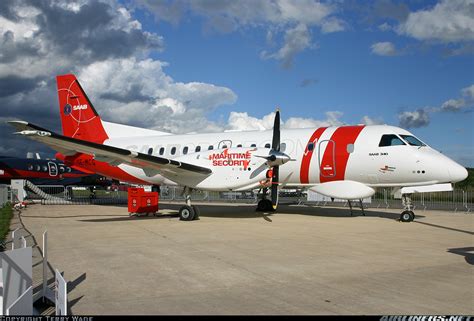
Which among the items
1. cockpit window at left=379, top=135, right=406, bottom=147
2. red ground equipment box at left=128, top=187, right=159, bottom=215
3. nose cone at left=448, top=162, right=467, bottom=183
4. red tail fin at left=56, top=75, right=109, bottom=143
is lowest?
red ground equipment box at left=128, top=187, right=159, bottom=215

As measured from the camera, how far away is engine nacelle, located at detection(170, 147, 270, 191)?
1512 cm

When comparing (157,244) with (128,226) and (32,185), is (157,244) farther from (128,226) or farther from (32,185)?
(32,185)

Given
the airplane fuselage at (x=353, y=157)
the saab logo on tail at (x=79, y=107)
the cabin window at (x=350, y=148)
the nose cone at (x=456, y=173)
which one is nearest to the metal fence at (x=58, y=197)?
the saab logo on tail at (x=79, y=107)

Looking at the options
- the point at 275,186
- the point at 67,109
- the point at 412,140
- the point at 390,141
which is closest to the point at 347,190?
the point at 390,141

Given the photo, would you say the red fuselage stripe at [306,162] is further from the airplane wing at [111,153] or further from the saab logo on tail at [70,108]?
the saab logo on tail at [70,108]

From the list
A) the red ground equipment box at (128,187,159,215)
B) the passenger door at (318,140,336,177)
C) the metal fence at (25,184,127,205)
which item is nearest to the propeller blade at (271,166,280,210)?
the passenger door at (318,140,336,177)

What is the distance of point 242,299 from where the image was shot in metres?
5.33

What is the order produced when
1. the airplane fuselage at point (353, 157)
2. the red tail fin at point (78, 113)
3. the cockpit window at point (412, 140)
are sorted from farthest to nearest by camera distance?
1. the red tail fin at point (78, 113)
2. the cockpit window at point (412, 140)
3. the airplane fuselage at point (353, 157)

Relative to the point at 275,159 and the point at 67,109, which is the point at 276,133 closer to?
the point at 275,159

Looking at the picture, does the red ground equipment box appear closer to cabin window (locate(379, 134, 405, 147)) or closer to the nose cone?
cabin window (locate(379, 134, 405, 147))

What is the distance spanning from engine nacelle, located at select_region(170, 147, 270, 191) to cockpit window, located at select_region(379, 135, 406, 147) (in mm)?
4346

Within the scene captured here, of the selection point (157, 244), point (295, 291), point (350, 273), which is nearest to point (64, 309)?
point (295, 291)

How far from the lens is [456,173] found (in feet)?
46.9

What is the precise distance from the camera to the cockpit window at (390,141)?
15.4m
